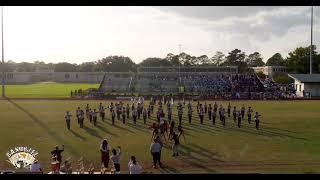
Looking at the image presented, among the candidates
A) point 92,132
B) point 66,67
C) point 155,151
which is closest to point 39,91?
point 66,67

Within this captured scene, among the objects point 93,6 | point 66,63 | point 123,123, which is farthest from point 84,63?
point 93,6

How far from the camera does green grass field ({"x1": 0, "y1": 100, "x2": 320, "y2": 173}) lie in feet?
38.8

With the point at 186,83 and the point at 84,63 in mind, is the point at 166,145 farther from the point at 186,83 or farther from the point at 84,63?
the point at 84,63

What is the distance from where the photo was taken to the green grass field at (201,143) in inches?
466

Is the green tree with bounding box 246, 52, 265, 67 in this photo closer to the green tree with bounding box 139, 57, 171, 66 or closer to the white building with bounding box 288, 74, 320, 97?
the green tree with bounding box 139, 57, 171, 66

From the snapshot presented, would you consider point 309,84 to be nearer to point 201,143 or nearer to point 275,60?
point 201,143

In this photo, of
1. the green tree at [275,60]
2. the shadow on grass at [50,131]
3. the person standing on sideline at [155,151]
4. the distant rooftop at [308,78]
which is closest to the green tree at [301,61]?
the green tree at [275,60]

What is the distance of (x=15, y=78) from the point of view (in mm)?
69062

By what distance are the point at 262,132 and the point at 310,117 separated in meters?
6.85

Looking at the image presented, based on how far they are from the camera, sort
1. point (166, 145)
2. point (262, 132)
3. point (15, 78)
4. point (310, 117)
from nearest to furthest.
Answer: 1. point (166, 145)
2. point (262, 132)
3. point (310, 117)
4. point (15, 78)

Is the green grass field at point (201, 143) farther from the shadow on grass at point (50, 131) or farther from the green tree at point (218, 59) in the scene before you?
the green tree at point (218, 59)

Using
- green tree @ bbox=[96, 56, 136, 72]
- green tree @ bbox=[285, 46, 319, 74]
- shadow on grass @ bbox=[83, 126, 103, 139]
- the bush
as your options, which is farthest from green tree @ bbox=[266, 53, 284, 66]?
shadow on grass @ bbox=[83, 126, 103, 139]

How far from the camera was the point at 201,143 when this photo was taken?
50.7 feet
